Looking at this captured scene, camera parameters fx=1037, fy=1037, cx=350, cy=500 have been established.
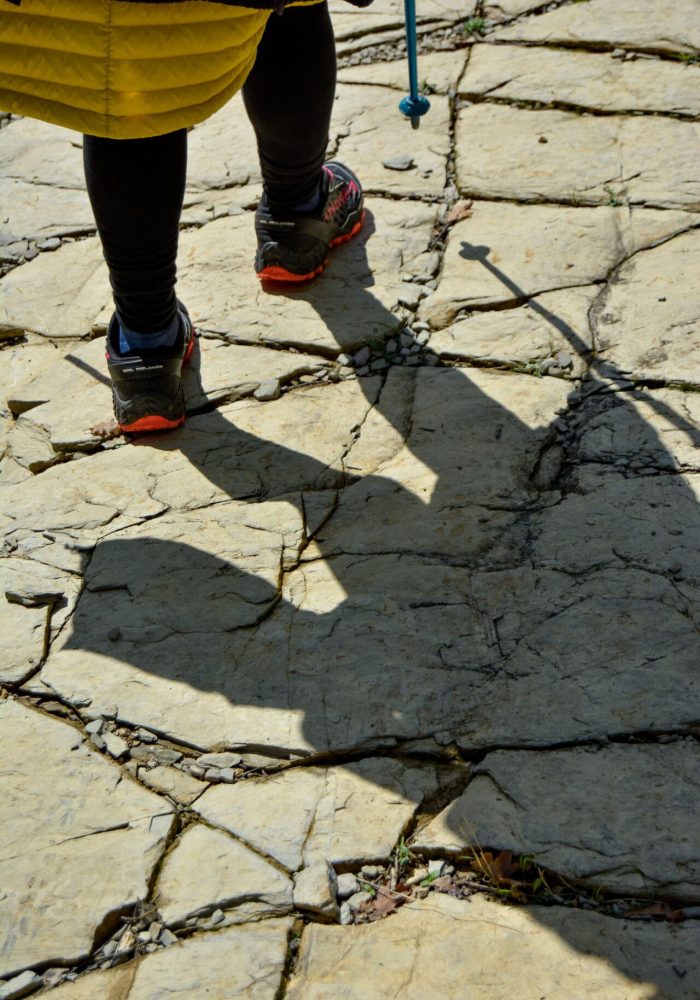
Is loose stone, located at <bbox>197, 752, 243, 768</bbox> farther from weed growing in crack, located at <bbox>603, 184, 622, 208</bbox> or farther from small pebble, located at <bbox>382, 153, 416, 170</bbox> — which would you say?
small pebble, located at <bbox>382, 153, 416, 170</bbox>

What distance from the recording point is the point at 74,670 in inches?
77.2

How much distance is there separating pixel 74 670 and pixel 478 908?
2.88 feet

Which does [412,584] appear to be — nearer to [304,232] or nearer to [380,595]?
[380,595]

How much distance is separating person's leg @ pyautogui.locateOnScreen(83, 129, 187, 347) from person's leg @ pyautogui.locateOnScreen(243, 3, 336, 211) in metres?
0.42

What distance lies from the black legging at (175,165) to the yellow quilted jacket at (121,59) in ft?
0.85

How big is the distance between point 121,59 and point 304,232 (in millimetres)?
1151

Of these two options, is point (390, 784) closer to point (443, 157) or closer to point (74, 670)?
point (74, 670)

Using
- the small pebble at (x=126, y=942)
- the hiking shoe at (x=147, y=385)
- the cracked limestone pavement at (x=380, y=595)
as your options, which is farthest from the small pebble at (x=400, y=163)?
the small pebble at (x=126, y=942)

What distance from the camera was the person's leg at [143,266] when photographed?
2.05m

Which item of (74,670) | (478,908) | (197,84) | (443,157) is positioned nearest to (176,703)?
(74,670)

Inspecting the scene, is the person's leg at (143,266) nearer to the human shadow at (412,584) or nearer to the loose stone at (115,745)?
the human shadow at (412,584)

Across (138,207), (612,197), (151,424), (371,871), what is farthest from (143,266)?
(612,197)

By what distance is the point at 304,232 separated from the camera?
2799mm

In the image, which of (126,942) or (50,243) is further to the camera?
(50,243)
